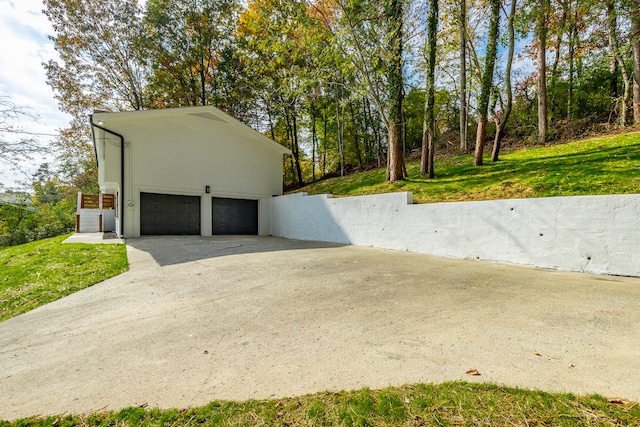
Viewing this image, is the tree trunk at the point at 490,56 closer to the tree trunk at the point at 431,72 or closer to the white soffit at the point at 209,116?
the tree trunk at the point at 431,72

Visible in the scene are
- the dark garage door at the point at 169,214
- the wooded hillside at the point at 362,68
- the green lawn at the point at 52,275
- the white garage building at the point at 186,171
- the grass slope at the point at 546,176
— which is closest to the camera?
the green lawn at the point at 52,275

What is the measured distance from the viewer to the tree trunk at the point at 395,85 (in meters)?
7.84

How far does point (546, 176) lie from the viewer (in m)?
5.99

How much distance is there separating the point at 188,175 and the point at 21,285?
A: 7211 millimetres

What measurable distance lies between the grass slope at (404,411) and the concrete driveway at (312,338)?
0.30ft

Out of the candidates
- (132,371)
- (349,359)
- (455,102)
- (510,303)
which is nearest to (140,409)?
(132,371)

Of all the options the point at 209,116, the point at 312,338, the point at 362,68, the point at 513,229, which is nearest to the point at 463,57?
the point at 362,68

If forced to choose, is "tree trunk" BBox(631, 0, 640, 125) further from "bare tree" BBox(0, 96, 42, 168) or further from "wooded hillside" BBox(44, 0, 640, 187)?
"bare tree" BBox(0, 96, 42, 168)


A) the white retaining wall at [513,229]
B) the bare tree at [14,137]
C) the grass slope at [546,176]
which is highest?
the bare tree at [14,137]

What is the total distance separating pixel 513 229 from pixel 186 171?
35.3 feet

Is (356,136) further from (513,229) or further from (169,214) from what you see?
(513,229)

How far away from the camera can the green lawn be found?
142 inches

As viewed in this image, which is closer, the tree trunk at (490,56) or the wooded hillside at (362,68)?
the tree trunk at (490,56)

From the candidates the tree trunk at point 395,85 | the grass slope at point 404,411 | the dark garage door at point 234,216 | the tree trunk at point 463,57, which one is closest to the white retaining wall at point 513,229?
the tree trunk at point 395,85
